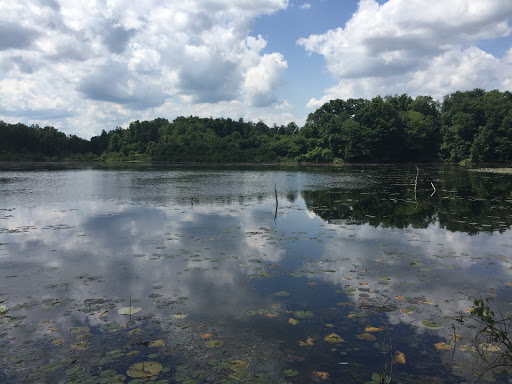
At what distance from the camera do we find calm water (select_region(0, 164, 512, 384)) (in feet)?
19.1

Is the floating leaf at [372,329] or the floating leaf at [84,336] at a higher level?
the floating leaf at [372,329]

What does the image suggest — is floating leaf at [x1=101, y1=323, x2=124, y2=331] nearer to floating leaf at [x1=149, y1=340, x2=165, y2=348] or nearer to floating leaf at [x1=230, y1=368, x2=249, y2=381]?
floating leaf at [x1=149, y1=340, x2=165, y2=348]

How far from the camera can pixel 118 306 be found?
8086mm

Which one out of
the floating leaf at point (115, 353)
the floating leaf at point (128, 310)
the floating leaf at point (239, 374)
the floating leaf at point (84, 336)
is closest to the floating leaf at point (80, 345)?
the floating leaf at point (84, 336)

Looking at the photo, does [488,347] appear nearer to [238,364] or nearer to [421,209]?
[238,364]

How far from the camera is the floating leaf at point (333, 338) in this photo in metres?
6.50

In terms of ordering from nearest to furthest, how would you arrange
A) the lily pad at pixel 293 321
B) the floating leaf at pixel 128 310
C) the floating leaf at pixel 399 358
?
the floating leaf at pixel 399 358, the lily pad at pixel 293 321, the floating leaf at pixel 128 310

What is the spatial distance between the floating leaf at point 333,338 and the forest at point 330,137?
99778 mm

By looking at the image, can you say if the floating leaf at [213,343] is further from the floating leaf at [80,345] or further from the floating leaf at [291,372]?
the floating leaf at [80,345]

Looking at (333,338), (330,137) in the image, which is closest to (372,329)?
(333,338)

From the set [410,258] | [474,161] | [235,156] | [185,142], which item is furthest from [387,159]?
[410,258]

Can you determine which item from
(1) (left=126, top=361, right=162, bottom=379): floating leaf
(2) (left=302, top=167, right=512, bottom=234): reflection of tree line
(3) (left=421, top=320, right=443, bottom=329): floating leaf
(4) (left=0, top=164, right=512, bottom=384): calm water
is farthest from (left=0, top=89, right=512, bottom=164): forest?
(1) (left=126, top=361, right=162, bottom=379): floating leaf

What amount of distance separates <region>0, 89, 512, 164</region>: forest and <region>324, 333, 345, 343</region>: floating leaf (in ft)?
327

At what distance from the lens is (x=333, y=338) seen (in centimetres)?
659
